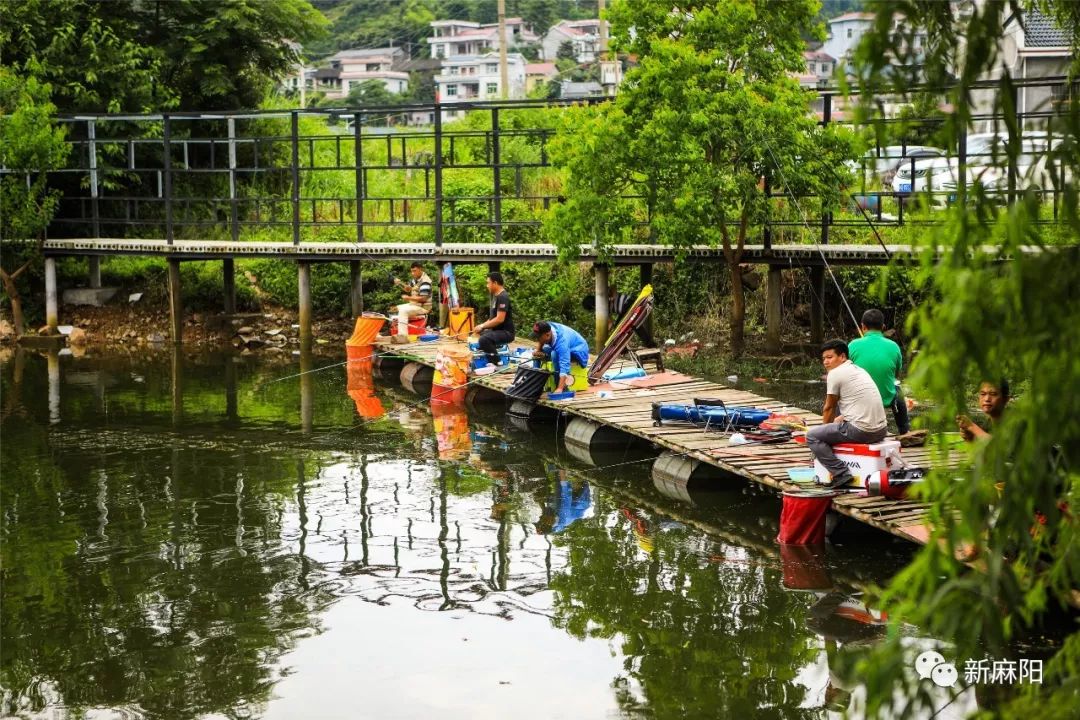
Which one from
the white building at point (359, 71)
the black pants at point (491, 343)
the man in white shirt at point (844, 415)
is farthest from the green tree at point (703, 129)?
the white building at point (359, 71)

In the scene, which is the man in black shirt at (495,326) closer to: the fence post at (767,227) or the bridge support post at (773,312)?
the fence post at (767,227)

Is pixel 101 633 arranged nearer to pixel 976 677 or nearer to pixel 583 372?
pixel 976 677

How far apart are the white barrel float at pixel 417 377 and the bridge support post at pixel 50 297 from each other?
9693 millimetres

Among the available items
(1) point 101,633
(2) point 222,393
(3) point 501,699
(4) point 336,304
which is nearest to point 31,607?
(1) point 101,633

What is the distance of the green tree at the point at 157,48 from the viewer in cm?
2905

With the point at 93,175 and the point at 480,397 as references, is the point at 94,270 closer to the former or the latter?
the point at 93,175

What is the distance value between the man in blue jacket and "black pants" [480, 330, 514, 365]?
218cm

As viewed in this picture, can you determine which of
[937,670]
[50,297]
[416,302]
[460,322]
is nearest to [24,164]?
[50,297]

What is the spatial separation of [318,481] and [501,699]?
6.42m

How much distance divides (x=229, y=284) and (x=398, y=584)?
17.9 meters

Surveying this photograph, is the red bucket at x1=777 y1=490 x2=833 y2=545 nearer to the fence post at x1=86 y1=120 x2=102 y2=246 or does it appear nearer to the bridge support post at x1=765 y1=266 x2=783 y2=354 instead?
the bridge support post at x1=765 y1=266 x2=783 y2=354

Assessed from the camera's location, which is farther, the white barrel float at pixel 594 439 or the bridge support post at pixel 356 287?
the bridge support post at pixel 356 287

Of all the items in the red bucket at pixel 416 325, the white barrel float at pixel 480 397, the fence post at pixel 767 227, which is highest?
the fence post at pixel 767 227

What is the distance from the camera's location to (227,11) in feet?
101
